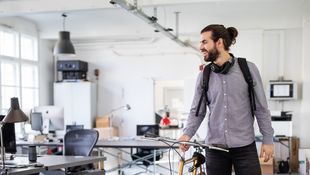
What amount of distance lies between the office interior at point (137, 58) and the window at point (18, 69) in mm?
21

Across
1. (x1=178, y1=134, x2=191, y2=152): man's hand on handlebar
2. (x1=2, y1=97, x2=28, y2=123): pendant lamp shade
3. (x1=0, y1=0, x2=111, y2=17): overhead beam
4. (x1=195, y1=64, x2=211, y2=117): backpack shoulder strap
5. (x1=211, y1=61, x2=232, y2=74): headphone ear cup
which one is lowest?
(x1=178, y1=134, x2=191, y2=152): man's hand on handlebar

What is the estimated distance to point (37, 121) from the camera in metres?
6.10

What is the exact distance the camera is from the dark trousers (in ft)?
6.81

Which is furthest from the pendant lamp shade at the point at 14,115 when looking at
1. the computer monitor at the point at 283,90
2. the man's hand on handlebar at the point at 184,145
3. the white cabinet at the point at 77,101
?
the computer monitor at the point at 283,90

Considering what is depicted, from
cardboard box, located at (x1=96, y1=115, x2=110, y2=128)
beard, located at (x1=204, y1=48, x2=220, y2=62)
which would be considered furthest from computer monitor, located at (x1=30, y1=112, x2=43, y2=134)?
beard, located at (x1=204, y1=48, x2=220, y2=62)

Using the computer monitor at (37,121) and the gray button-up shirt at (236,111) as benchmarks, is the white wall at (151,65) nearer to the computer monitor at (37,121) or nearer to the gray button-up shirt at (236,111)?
the computer monitor at (37,121)

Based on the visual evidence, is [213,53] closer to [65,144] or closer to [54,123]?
[65,144]

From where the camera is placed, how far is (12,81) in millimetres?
7656

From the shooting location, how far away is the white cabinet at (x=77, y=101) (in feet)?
28.4

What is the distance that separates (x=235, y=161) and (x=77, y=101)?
22.8ft

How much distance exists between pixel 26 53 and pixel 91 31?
1577mm

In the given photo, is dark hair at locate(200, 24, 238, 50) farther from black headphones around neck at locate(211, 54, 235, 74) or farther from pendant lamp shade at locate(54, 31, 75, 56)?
pendant lamp shade at locate(54, 31, 75, 56)

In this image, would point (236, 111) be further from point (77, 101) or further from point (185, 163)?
point (77, 101)

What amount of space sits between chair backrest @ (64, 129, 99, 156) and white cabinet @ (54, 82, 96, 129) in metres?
3.97
